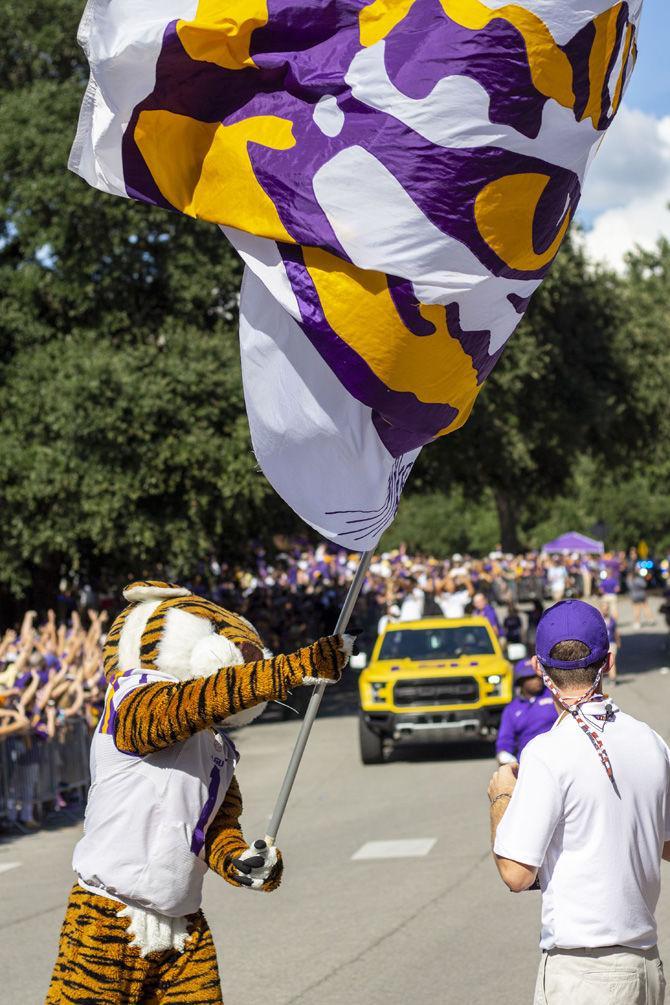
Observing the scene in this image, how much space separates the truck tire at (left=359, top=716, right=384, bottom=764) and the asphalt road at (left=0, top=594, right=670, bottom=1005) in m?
0.41

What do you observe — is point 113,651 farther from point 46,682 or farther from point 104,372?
point 104,372

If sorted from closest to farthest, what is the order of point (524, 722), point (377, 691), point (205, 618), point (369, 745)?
point (205, 618)
point (524, 722)
point (377, 691)
point (369, 745)

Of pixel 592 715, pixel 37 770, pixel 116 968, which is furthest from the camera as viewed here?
pixel 37 770

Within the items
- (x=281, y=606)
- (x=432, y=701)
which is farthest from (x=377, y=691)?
(x=281, y=606)

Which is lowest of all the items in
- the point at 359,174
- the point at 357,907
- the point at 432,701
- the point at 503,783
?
the point at 357,907

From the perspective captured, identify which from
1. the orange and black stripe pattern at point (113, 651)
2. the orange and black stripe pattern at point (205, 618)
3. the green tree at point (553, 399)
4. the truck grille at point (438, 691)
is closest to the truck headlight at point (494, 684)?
the truck grille at point (438, 691)

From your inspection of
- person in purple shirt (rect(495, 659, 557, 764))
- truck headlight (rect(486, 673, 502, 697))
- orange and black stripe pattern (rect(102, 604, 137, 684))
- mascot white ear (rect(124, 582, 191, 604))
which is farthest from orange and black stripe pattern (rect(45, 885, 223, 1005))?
truck headlight (rect(486, 673, 502, 697))

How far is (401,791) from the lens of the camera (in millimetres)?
13625

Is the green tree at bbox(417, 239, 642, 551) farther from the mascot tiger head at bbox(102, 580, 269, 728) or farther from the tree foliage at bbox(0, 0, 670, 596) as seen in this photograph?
the mascot tiger head at bbox(102, 580, 269, 728)

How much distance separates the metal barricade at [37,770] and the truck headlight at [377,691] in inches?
134

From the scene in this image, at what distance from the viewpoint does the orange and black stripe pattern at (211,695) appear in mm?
3703

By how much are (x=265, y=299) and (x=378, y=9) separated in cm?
99

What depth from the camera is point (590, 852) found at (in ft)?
11.2

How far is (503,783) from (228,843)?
0.90 metres
